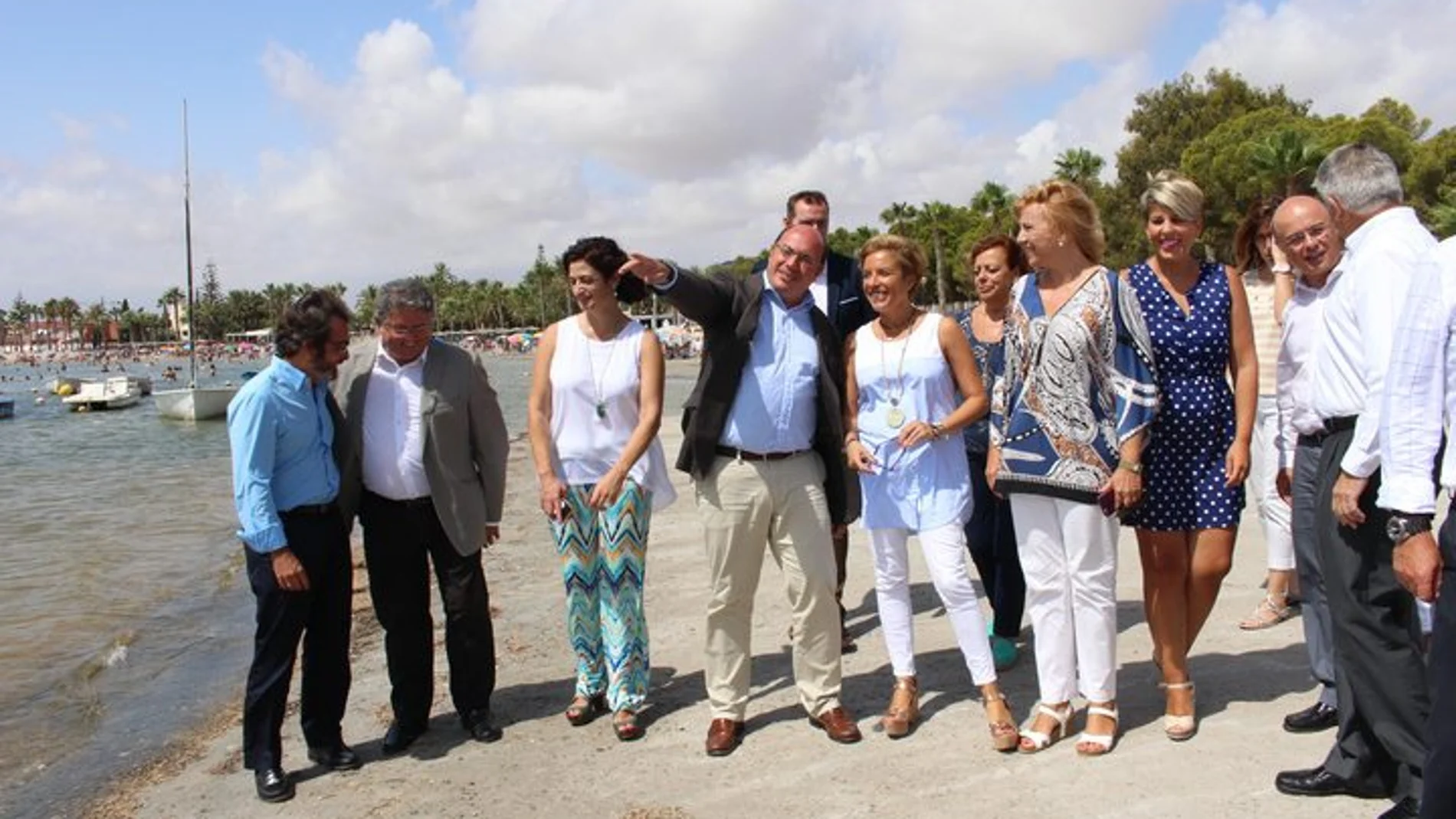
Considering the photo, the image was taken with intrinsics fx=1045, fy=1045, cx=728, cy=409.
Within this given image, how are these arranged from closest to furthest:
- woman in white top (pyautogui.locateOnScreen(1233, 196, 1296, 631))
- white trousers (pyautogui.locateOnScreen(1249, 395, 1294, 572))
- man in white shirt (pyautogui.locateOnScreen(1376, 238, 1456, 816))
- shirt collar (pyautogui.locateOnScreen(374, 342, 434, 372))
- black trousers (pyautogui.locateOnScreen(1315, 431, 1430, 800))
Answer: man in white shirt (pyautogui.locateOnScreen(1376, 238, 1456, 816)), black trousers (pyautogui.locateOnScreen(1315, 431, 1430, 800)), shirt collar (pyautogui.locateOnScreen(374, 342, 434, 372)), woman in white top (pyautogui.locateOnScreen(1233, 196, 1296, 631)), white trousers (pyautogui.locateOnScreen(1249, 395, 1294, 572))

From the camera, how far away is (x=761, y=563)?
458 cm

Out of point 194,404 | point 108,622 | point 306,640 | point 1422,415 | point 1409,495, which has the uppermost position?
point 1422,415

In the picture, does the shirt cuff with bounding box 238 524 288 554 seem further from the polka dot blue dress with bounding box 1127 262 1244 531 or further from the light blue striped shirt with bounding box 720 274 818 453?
the polka dot blue dress with bounding box 1127 262 1244 531

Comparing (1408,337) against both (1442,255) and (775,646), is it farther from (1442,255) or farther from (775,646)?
(775,646)

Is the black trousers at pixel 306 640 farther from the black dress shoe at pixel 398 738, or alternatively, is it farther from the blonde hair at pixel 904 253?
the blonde hair at pixel 904 253

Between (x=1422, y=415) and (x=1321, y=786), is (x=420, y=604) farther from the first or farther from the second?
(x=1422, y=415)

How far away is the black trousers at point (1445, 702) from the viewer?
2.60 metres

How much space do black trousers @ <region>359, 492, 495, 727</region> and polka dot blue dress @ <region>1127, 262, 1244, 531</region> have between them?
300 cm

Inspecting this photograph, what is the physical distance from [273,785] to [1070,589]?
3.44m

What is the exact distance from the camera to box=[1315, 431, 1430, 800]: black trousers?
3.42m

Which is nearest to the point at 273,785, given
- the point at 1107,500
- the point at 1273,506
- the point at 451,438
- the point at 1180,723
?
the point at 451,438

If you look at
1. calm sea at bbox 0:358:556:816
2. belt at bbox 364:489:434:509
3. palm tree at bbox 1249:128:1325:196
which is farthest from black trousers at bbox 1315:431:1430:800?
palm tree at bbox 1249:128:1325:196

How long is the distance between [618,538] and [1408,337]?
3.18 metres

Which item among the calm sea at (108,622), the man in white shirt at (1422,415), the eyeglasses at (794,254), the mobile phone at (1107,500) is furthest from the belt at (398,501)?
the man in white shirt at (1422,415)
